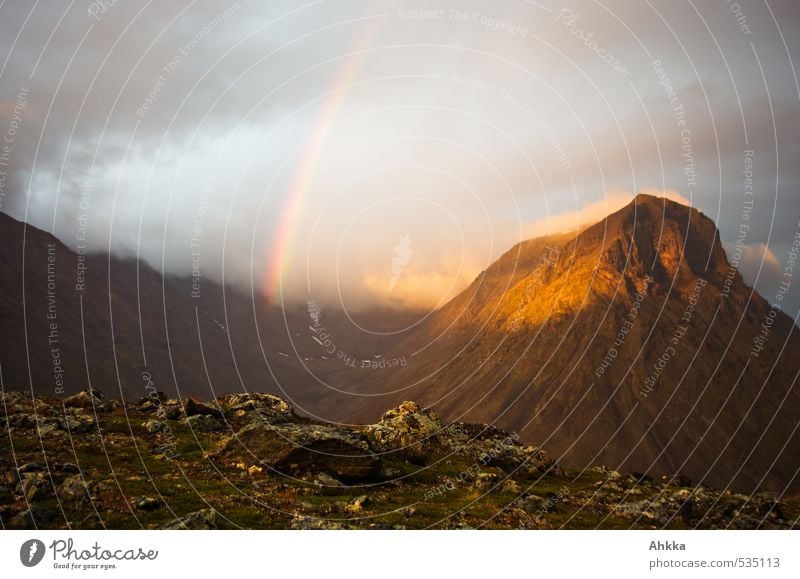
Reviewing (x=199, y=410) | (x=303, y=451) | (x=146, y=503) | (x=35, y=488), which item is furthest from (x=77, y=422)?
(x=303, y=451)

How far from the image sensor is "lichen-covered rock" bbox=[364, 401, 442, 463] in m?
40.5

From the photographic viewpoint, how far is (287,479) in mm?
31578

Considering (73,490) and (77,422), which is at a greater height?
(77,422)

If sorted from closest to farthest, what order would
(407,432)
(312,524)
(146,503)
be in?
1. (146,503)
2. (312,524)
3. (407,432)

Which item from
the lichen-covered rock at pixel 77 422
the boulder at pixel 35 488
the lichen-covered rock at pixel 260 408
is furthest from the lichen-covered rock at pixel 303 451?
the lichen-covered rock at pixel 77 422

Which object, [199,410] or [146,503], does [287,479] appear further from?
[199,410]

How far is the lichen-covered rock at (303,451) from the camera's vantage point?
32.7 meters

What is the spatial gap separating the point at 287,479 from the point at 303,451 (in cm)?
197

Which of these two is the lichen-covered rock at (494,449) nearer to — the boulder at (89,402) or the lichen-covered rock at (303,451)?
the lichen-covered rock at (303,451)

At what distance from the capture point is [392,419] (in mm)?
46125
